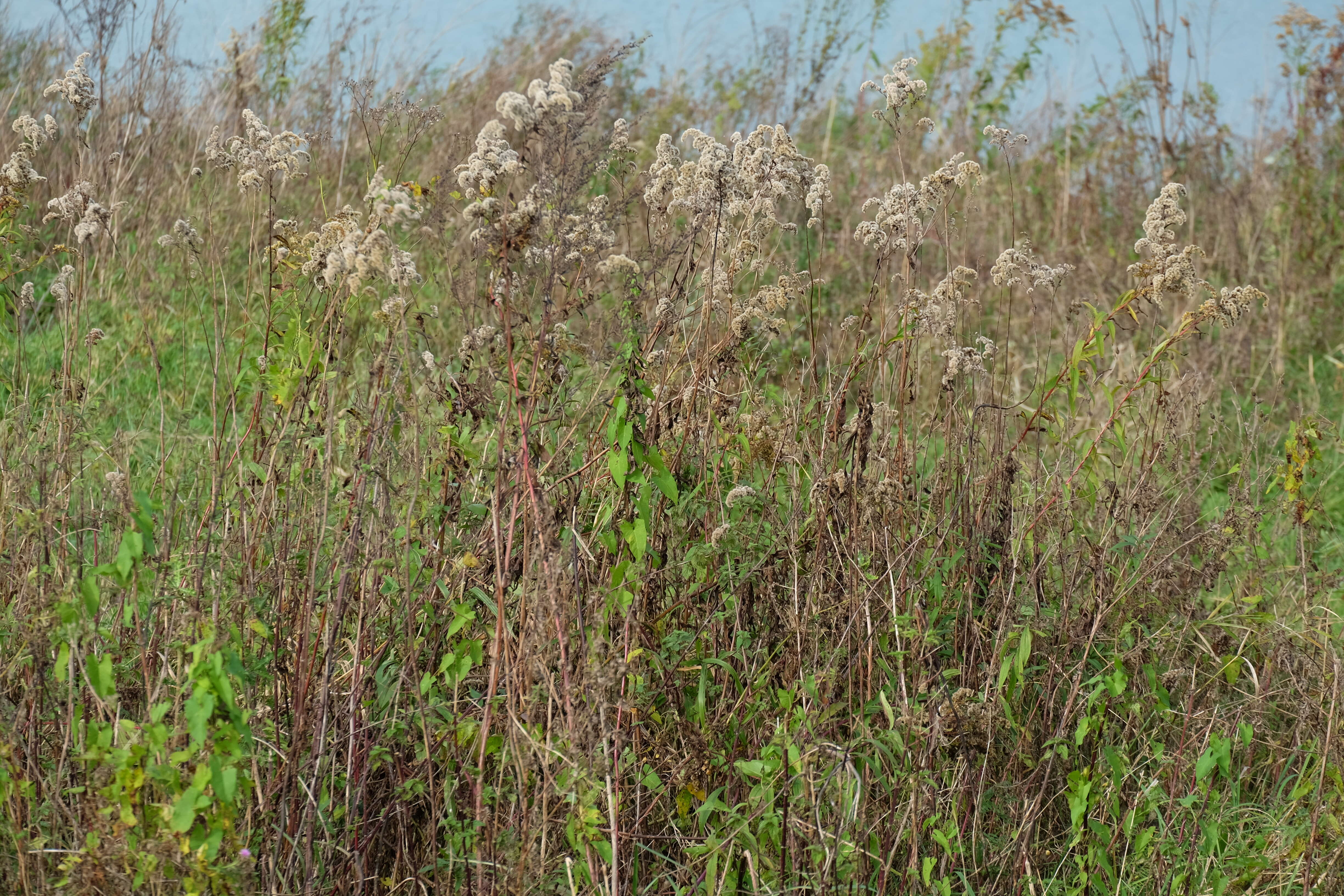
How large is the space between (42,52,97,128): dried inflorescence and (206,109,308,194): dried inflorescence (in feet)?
0.91

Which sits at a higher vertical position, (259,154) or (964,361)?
(259,154)

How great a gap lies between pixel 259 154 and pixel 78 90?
465mm

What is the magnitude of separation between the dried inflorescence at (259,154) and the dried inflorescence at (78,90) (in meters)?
0.28

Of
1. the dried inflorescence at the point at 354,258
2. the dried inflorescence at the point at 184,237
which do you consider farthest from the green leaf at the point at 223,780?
the dried inflorescence at the point at 184,237

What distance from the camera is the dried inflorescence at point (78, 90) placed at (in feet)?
8.46

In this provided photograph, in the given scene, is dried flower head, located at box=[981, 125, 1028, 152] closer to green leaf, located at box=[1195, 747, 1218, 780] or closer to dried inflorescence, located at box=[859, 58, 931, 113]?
dried inflorescence, located at box=[859, 58, 931, 113]

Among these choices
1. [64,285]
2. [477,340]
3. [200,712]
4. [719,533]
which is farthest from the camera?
[64,285]

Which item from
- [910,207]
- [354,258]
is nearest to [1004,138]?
[910,207]

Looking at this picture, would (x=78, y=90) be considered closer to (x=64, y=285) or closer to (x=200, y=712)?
(x=64, y=285)

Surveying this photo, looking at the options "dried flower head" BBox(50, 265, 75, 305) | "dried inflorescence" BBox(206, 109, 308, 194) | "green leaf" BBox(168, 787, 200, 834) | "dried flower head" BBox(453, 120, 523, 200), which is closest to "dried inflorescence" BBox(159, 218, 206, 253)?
"dried inflorescence" BBox(206, 109, 308, 194)

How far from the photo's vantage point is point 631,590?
2283 mm

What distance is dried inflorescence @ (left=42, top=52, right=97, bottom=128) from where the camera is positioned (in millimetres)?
2580

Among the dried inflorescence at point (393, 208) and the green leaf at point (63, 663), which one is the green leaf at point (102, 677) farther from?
the dried inflorescence at point (393, 208)

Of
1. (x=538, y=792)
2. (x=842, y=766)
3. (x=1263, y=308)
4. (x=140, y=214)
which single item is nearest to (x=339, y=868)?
(x=538, y=792)
